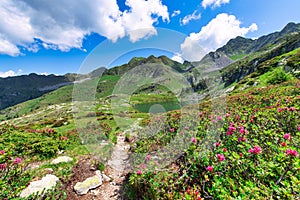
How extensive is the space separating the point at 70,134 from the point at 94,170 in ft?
24.5

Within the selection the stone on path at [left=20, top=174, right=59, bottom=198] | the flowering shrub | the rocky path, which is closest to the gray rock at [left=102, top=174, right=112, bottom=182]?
the rocky path

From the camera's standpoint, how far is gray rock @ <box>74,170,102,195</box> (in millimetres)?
5609

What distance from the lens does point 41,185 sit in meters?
5.48

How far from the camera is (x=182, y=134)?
19.0 ft

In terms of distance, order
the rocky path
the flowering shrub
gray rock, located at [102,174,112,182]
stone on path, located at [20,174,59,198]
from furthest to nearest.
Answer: gray rock, located at [102,174,112,182] → the rocky path → stone on path, located at [20,174,59,198] → the flowering shrub

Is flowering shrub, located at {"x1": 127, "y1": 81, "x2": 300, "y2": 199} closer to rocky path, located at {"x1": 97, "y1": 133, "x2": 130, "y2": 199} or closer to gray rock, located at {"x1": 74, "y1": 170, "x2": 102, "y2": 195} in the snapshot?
rocky path, located at {"x1": 97, "y1": 133, "x2": 130, "y2": 199}

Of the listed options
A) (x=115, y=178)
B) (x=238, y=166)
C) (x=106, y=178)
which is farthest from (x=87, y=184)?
(x=238, y=166)

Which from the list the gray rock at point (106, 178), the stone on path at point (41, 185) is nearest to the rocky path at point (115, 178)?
the gray rock at point (106, 178)

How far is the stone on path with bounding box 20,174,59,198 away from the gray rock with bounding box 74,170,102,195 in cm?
87

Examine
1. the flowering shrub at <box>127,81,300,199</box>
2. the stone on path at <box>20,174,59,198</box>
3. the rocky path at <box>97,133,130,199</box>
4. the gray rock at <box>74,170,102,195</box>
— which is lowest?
the rocky path at <box>97,133,130,199</box>

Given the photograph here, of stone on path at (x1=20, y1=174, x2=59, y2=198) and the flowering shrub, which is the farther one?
stone on path at (x1=20, y1=174, x2=59, y2=198)

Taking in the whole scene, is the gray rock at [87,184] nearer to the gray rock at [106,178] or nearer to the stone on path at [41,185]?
the gray rock at [106,178]

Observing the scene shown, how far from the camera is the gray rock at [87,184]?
5.61 m

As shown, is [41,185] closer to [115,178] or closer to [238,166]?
[115,178]
